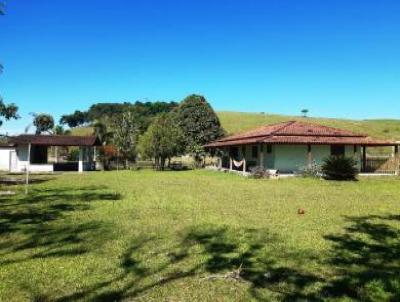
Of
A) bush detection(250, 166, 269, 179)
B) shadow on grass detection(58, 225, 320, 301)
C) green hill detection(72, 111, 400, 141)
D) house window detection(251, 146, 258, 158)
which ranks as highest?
green hill detection(72, 111, 400, 141)

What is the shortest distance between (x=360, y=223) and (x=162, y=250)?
5.61 meters

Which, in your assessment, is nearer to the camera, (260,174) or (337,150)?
(260,174)

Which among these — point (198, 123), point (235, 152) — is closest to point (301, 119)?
point (198, 123)

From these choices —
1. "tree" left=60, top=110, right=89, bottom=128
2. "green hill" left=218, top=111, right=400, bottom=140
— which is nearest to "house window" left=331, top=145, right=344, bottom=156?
"green hill" left=218, top=111, right=400, bottom=140

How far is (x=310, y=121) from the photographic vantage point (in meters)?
86.0

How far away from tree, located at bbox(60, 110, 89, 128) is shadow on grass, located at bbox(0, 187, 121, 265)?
4354 inches

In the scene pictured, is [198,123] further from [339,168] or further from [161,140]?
[339,168]

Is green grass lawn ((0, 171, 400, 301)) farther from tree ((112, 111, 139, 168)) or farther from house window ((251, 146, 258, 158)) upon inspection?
tree ((112, 111, 139, 168))

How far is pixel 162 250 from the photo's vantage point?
828cm

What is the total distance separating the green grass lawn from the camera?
19.8 feet

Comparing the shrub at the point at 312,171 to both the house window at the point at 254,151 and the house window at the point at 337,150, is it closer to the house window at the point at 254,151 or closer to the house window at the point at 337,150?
the house window at the point at 337,150

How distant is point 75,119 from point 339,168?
107648 mm

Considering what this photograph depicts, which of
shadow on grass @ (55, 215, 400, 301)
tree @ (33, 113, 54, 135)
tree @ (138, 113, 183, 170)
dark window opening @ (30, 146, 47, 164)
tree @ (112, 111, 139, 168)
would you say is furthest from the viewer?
tree @ (33, 113, 54, 135)

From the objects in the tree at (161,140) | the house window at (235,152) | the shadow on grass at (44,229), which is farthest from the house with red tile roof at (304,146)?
the shadow on grass at (44,229)
